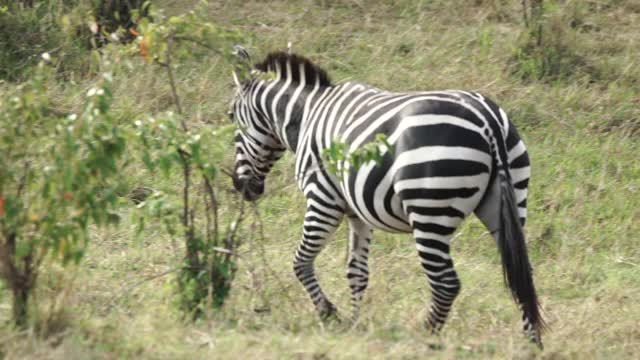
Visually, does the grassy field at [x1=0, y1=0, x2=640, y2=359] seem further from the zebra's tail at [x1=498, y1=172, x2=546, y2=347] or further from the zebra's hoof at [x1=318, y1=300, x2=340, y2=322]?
the zebra's tail at [x1=498, y1=172, x2=546, y2=347]

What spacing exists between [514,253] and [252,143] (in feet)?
7.74

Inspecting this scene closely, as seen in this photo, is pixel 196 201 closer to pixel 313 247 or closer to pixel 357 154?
pixel 357 154

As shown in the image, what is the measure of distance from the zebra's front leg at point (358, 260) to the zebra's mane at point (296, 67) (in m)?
0.94

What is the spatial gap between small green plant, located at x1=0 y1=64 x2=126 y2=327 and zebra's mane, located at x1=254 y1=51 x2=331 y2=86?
86.2 inches

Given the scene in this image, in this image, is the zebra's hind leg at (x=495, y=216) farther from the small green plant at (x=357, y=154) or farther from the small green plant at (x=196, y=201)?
the small green plant at (x=196, y=201)

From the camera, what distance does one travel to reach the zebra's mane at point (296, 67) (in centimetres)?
742

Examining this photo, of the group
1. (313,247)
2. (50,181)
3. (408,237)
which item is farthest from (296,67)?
(50,181)

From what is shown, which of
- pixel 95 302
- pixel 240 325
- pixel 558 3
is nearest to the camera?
pixel 240 325

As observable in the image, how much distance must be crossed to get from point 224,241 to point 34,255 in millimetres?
1045

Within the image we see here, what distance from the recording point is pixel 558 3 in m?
12.2

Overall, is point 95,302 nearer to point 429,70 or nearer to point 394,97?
point 394,97

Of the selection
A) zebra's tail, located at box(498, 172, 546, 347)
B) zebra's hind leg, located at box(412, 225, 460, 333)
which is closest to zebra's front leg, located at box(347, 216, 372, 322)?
zebra's hind leg, located at box(412, 225, 460, 333)

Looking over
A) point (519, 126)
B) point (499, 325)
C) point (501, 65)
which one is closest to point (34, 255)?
point (499, 325)

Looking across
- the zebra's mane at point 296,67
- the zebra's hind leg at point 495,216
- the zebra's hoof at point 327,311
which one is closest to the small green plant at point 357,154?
the zebra's hind leg at point 495,216
